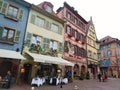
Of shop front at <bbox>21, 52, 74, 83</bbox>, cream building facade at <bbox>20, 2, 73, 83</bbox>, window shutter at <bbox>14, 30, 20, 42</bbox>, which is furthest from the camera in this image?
cream building facade at <bbox>20, 2, 73, 83</bbox>

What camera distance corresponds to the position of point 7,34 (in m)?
14.1

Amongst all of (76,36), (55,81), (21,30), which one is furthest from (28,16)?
(76,36)

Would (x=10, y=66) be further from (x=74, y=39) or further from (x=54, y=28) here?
(x=74, y=39)

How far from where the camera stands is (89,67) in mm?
27344

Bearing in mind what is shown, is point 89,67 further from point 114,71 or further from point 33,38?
point 114,71

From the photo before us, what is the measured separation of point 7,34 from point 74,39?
1276 cm

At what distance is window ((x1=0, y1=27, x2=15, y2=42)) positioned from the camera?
13624mm

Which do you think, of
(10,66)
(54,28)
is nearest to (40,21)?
(54,28)

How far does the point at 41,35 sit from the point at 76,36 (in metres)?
9.56

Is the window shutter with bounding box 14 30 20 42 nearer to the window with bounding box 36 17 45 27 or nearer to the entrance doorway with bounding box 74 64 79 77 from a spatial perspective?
the window with bounding box 36 17 45 27

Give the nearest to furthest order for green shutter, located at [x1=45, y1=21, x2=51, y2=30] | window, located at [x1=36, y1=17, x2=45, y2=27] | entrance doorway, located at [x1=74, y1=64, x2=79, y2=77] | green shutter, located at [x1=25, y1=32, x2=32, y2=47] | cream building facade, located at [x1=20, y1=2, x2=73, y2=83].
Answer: green shutter, located at [x1=25, y1=32, x2=32, y2=47] → cream building facade, located at [x1=20, y1=2, x2=73, y2=83] → window, located at [x1=36, y1=17, x2=45, y2=27] → green shutter, located at [x1=45, y1=21, x2=51, y2=30] → entrance doorway, located at [x1=74, y1=64, x2=79, y2=77]

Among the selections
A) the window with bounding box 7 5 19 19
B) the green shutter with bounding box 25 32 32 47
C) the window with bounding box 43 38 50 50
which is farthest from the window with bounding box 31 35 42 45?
the window with bounding box 7 5 19 19

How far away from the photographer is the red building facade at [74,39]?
2180 cm

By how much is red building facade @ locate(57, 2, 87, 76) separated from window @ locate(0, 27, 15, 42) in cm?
877
